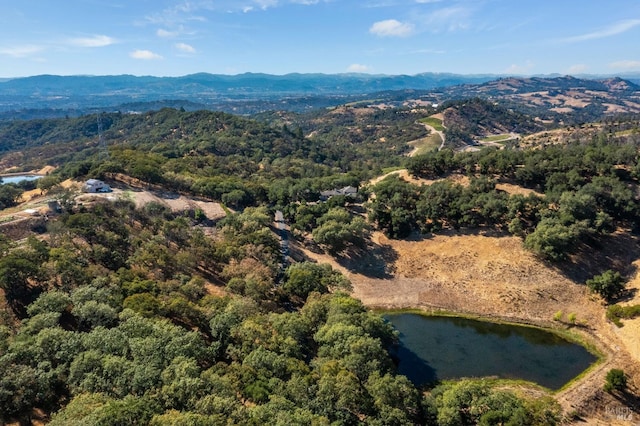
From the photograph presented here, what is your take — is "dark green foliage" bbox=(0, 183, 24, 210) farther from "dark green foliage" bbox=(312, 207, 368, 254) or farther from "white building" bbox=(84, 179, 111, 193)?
"dark green foliage" bbox=(312, 207, 368, 254)

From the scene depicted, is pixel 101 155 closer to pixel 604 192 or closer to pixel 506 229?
pixel 506 229

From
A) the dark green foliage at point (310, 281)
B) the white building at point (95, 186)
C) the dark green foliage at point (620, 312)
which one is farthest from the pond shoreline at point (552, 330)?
the white building at point (95, 186)

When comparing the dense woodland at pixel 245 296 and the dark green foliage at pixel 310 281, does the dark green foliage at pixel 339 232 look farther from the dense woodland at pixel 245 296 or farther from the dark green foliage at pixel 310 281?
the dark green foliage at pixel 310 281

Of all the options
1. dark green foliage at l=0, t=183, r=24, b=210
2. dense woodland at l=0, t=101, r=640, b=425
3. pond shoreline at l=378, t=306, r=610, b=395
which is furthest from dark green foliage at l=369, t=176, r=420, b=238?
dark green foliage at l=0, t=183, r=24, b=210

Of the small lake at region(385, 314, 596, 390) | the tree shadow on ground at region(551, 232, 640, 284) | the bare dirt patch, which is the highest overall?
the tree shadow on ground at region(551, 232, 640, 284)

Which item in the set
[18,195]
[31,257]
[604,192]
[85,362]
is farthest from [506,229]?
[18,195]

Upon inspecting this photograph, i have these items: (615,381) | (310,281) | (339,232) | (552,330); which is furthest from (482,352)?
(339,232)
